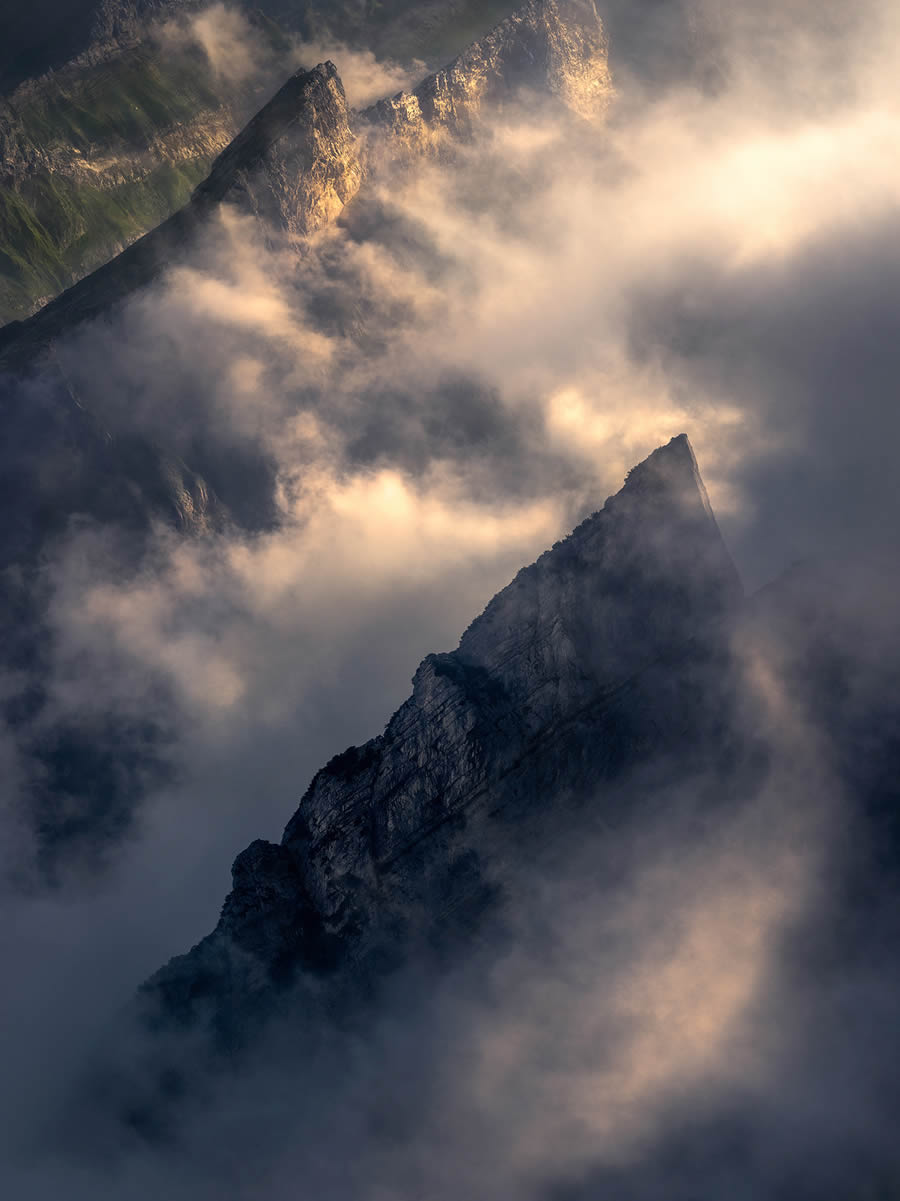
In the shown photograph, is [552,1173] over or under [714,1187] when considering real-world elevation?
over

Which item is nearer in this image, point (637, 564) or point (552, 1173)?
point (637, 564)

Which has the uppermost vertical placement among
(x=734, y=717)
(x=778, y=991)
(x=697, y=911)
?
(x=734, y=717)

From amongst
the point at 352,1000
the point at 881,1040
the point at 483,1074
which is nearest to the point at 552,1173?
the point at 483,1074

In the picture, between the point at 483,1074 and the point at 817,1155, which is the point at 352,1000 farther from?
the point at 817,1155

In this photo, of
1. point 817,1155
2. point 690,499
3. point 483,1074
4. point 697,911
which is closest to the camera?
point 817,1155

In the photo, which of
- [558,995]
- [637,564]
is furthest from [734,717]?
[558,995]

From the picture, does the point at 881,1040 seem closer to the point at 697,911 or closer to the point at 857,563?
the point at 697,911

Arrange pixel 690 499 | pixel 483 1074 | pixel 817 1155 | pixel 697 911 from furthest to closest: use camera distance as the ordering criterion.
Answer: pixel 483 1074 → pixel 697 911 → pixel 690 499 → pixel 817 1155
